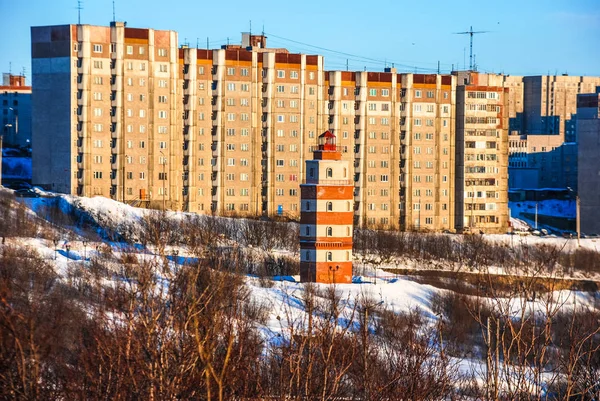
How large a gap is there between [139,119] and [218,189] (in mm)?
7996

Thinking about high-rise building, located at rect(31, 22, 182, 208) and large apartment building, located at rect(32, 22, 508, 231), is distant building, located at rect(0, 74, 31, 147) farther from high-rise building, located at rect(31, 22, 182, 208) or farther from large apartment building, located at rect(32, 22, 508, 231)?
high-rise building, located at rect(31, 22, 182, 208)

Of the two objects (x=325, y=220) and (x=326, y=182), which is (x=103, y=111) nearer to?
(x=326, y=182)

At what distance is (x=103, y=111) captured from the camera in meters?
85.9

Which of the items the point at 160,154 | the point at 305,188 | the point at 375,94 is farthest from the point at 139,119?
the point at 305,188

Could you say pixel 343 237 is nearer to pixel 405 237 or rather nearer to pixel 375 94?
pixel 405 237

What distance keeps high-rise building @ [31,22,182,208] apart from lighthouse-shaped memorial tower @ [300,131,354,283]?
86.9ft

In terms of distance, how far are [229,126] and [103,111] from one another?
409 inches

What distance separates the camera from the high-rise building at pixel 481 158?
326ft

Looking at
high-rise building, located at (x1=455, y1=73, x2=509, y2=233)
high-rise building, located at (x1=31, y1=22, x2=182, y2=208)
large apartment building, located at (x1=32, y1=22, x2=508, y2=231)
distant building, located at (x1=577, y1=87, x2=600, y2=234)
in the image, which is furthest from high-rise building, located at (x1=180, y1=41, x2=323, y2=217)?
distant building, located at (x1=577, y1=87, x2=600, y2=234)

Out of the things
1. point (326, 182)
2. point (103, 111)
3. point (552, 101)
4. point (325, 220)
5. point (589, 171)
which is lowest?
point (325, 220)

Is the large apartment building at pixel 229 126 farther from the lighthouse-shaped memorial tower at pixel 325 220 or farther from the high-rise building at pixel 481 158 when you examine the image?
the lighthouse-shaped memorial tower at pixel 325 220

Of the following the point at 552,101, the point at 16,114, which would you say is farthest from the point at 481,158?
the point at 552,101

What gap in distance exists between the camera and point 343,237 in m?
61.0

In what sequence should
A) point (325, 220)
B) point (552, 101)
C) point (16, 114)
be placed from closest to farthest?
point (325, 220)
point (16, 114)
point (552, 101)
